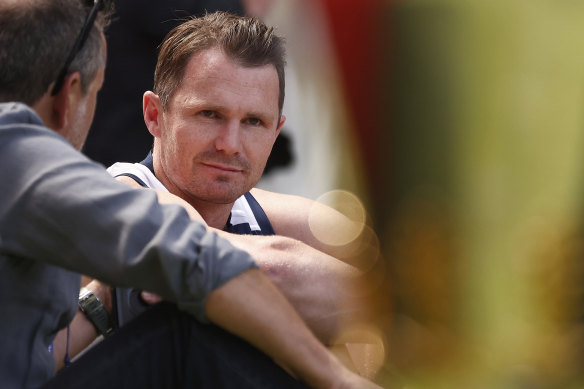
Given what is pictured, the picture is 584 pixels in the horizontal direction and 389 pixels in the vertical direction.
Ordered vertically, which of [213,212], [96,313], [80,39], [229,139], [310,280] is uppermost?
[80,39]

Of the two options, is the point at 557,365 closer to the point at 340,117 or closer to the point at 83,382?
the point at 340,117

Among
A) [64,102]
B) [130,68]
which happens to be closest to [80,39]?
[64,102]

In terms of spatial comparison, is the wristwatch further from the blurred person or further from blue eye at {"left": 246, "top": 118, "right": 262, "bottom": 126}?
the blurred person

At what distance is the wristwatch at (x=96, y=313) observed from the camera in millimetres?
1685

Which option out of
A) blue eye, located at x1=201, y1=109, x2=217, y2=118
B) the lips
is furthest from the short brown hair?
the lips

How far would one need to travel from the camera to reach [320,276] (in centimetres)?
152

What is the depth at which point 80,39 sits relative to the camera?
1.24m

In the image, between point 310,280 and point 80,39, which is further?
point 310,280

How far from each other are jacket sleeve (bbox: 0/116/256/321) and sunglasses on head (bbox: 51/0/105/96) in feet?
0.57

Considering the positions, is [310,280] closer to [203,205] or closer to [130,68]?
[203,205]

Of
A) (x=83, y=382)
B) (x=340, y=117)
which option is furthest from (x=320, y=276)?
(x=340, y=117)

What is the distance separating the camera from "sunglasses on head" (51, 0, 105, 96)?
1218 millimetres

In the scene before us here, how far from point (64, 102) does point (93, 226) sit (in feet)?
1.10

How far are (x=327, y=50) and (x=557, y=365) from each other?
7.0 inches
